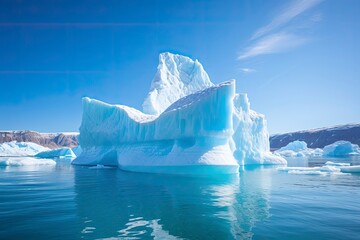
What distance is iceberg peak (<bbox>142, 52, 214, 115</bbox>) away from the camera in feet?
113

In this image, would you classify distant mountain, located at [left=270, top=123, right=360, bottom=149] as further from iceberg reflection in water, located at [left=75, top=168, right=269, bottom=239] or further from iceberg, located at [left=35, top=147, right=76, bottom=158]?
iceberg reflection in water, located at [left=75, top=168, right=269, bottom=239]

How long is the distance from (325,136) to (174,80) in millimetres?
71845

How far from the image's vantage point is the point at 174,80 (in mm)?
36969

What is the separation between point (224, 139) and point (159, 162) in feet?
14.8

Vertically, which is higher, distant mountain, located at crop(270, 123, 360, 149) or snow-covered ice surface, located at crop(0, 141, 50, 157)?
distant mountain, located at crop(270, 123, 360, 149)

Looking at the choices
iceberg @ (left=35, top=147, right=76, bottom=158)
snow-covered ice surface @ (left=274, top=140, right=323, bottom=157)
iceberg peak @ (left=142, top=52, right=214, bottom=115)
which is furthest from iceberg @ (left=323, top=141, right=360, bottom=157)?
iceberg @ (left=35, top=147, right=76, bottom=158)

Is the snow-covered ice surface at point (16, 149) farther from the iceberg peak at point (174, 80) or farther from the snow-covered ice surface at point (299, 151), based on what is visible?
the snow-covered ice surface at point (299, 151)

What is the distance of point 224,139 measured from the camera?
53.8ft

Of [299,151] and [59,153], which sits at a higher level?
[299,151]

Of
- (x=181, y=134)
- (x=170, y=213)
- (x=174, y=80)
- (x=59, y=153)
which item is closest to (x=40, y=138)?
(x=59, y=153)

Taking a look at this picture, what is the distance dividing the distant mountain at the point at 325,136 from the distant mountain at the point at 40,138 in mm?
94597

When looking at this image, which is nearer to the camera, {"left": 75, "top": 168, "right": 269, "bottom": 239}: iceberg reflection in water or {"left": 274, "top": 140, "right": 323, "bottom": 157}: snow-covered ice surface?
{"left": 75, "top": 168, "right": 269, "bottom": 239}: iceberg reflection in water

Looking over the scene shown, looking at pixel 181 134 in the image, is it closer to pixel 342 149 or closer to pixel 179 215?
pixel 179 215

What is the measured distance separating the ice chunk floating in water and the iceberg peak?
0.34 meters
